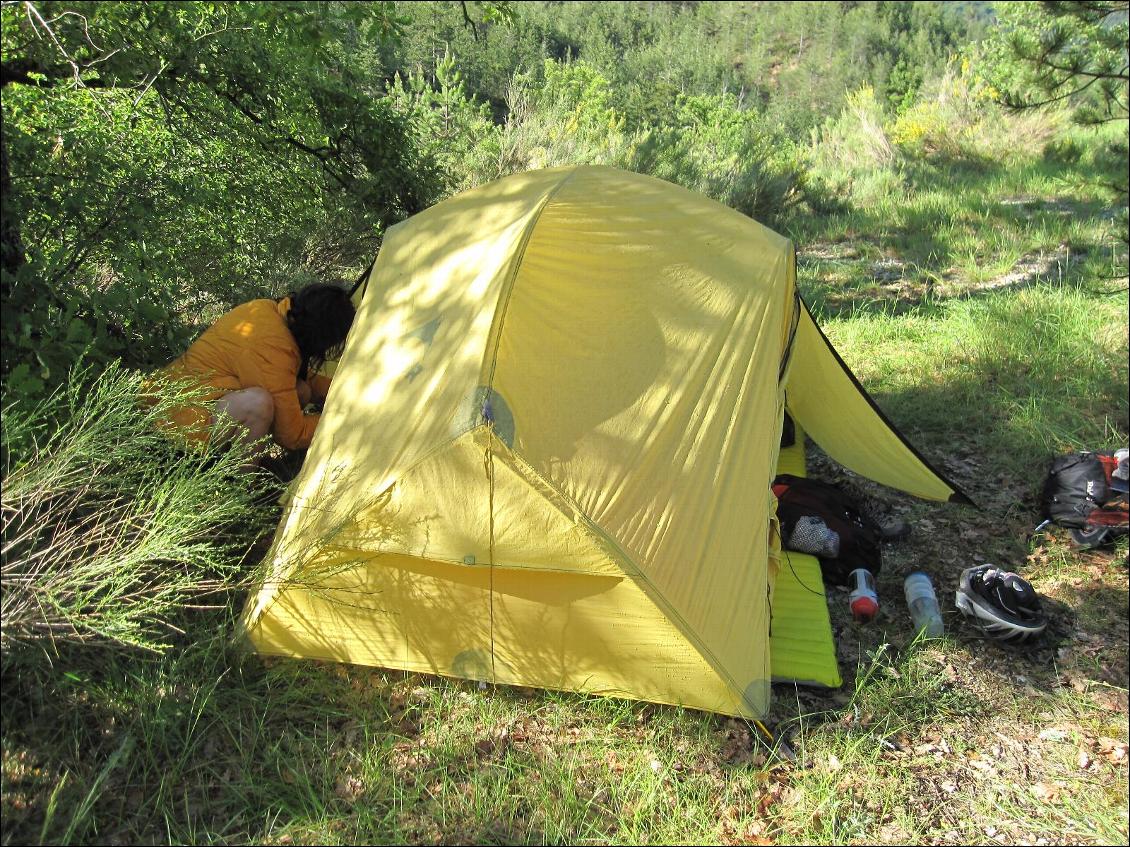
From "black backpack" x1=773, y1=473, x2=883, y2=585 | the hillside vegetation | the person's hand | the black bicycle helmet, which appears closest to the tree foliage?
the hillside vegetation

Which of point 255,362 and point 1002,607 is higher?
point 255,362

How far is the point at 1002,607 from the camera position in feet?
9.66

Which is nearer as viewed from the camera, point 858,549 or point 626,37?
point 858,549

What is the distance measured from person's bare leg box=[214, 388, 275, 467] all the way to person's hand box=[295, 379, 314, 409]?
437 millimetres

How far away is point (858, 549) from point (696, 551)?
1.19 meters

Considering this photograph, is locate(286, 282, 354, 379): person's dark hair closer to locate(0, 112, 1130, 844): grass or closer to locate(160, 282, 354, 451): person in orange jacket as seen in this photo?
locate(160, 282, 354, 451): person in orange jacket

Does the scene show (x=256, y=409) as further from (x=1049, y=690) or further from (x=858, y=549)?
(x=1049, y=690)

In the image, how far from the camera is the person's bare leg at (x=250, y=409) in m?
3.11

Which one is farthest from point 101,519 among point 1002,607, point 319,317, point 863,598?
point 1002,607

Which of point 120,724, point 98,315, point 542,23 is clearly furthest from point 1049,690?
point 542,23

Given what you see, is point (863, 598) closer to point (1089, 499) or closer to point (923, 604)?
point (923, 604)

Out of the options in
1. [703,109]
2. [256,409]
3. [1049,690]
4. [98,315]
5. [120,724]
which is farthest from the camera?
[703,109]

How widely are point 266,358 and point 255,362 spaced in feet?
0.17

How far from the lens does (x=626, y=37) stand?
4378cm
